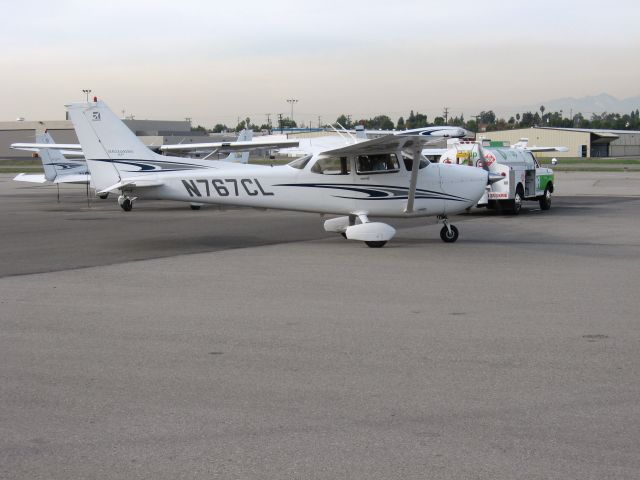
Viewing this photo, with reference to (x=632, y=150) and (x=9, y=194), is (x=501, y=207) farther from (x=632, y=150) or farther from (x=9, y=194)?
(x=632, y=150)

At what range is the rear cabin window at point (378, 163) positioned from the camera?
16.3 meters

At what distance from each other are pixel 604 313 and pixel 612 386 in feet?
10.1

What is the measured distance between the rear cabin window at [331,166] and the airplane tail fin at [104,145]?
11.0 ft

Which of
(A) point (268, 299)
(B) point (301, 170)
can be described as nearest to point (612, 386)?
(A) point (268, 299)

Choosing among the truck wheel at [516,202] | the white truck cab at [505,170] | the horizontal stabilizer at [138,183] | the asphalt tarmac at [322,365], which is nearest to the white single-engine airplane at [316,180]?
the horizontal stabilizer at [138,183]

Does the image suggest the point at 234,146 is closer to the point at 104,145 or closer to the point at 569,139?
the point at 104,145

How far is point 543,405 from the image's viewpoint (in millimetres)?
5879

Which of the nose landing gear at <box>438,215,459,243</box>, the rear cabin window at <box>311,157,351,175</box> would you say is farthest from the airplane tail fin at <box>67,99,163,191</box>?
the nose landing gear at <box>438,215,459,243</box>

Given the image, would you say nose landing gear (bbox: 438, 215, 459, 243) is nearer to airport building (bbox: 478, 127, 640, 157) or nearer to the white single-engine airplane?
the white single-engine airplane

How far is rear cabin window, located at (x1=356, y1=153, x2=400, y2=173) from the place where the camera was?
643 inches

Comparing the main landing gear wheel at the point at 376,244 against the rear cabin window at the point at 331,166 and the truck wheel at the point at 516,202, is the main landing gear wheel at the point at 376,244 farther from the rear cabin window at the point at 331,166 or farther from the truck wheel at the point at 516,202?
the truck wheel at the point at 516,202

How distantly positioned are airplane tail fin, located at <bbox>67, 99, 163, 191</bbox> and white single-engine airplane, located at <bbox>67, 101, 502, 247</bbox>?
2cm

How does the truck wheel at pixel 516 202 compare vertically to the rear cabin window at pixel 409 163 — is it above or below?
below

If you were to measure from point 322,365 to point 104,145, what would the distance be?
10.9m
